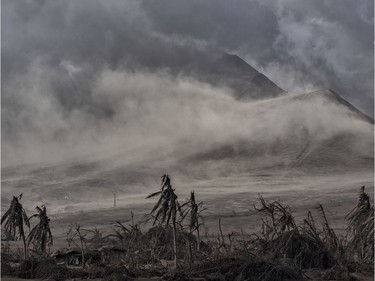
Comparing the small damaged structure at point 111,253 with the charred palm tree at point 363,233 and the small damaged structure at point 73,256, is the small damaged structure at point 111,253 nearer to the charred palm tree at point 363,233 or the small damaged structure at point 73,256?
the small damaged structure at point 73,256

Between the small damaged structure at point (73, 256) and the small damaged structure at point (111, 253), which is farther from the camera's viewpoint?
the small damaged structure at point (73, 256)

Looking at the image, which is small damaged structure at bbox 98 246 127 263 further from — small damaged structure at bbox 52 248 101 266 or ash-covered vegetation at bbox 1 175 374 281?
small damaged structure at bbox 52 248 101 266

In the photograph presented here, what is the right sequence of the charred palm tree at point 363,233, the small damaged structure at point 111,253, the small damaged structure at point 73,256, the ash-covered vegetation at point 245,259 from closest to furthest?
the charred palm tree at point 363,233, the ash-covered vegetation at point 245,259, the small damaged structure at point 111,253, the small damaged structure at point 73,256

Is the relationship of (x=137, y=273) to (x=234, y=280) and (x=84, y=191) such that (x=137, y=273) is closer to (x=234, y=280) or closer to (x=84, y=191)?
(x=234, y=280)

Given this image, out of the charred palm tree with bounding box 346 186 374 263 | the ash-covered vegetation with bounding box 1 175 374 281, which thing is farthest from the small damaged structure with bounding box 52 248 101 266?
the charred palm tree with bounding box 346 186 374 263

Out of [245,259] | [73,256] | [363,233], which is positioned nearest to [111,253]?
[73,256]

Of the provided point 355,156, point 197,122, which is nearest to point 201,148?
point 197,122

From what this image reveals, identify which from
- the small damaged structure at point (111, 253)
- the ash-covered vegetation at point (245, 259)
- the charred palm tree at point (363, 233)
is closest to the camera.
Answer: the charred palm tree at point (363, 233)

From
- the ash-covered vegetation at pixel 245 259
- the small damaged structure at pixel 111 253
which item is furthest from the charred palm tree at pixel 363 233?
the small damaged structure at pixel 111 253

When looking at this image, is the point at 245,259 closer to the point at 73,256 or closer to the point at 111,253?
the point at 111,253

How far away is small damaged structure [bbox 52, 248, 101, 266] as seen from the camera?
2936cm

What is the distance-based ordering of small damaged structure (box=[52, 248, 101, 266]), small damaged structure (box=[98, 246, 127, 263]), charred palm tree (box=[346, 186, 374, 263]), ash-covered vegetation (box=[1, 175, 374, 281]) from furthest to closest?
small damaged structure (box=[52, 248, 101, 266]), small damaged structure (box=[98, 246, 127, 263]), ash-covered vegetation (box=[1, 175, 374, 281]), charred palm tree (box=[346, 186, 374, 263])

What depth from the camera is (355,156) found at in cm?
15588

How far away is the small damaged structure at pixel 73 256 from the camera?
2936 cm
